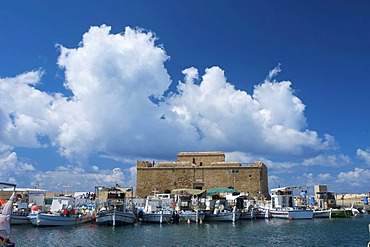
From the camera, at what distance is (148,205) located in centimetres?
3528

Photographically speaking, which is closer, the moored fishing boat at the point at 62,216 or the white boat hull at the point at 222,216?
the moored fishing boat at the point at 62,216

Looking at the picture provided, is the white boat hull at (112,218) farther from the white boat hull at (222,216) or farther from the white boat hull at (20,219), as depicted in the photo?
the white boat hull at (222,216)

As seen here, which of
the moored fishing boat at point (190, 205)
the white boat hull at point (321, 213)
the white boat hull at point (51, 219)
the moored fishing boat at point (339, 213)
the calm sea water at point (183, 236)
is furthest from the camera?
the moored fishing boat at point (339, 213)

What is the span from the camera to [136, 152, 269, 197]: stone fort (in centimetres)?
4847

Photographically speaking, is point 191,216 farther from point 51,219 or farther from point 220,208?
point 51,219

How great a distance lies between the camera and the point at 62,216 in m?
28.6

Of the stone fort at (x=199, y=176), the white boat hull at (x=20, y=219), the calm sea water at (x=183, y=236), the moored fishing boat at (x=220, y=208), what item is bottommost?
the calm sea water at (x=183, y=236)

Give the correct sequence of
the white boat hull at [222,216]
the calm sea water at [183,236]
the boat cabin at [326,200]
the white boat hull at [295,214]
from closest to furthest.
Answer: the calm sea water at [183,236] → the white boat hull at [222,216] → the white boat hull at [295,214] → the boat cabin at [326,200]

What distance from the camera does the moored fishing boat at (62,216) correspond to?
27.7 m

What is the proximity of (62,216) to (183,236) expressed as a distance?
35.7 feet

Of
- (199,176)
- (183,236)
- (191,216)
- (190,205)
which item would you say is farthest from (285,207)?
(183,236)

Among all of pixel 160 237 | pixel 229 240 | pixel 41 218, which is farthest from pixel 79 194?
pixel 229 240

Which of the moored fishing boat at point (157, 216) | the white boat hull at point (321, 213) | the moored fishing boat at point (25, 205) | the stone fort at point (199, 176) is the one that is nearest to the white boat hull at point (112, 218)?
the moored fishing boat at point (157, 216)

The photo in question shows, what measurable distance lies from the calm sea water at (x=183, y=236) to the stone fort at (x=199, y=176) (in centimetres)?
2035
